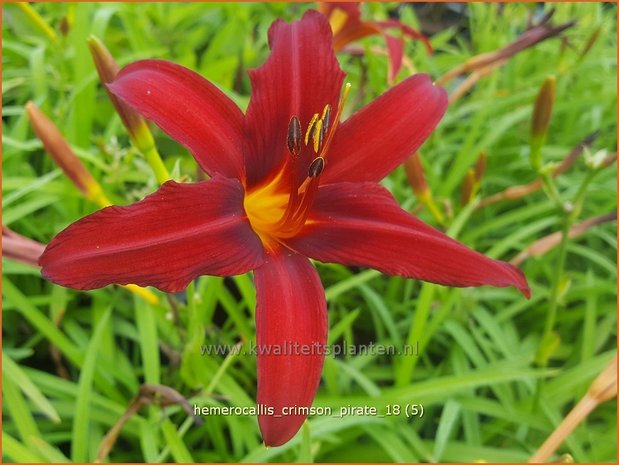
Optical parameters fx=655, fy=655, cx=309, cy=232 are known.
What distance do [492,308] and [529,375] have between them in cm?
30

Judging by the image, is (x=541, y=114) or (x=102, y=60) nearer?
(x=102, y=60)

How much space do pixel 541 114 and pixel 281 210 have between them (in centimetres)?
48

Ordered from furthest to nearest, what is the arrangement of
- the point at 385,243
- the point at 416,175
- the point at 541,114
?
the point at 416,175 < the point at 541,114 < the point at 385,243

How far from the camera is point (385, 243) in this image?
2.16ft

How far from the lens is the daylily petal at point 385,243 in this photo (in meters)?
0.63

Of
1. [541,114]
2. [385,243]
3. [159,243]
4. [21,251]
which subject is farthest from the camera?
[541,114]

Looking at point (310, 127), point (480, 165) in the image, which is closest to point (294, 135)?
point (310, 127)

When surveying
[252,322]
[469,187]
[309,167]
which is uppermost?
[309,167]

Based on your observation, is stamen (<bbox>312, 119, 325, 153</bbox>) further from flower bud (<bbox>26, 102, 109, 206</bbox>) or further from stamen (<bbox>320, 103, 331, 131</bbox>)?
flower bud (<bbox>26, 102, 109, 206</bbox>)

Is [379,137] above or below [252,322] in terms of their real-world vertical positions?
above

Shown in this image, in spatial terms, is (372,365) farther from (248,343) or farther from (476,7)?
(476,7)

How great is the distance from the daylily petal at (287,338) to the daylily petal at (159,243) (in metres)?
0.03

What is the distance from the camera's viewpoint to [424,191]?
109cm

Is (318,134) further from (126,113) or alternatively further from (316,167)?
(126,113)
